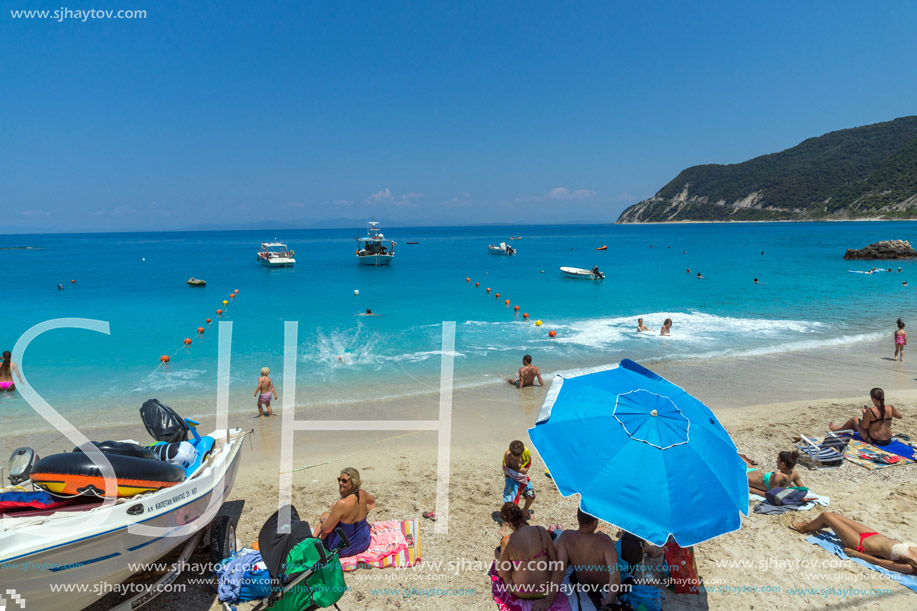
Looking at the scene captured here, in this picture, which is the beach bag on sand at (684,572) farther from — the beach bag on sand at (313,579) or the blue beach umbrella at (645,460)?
the beach bag on sand at (313,579)

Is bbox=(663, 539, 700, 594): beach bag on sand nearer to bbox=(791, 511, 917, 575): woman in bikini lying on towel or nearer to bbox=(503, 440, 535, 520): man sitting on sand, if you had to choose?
bbox=(503, 440, 535, 520): man sitting on sand

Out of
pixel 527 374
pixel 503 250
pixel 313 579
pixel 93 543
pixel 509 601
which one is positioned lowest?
pixel 509 601

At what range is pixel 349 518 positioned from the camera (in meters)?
5.46

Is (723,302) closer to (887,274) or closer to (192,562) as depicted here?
(887,274)

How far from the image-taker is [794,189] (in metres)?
159

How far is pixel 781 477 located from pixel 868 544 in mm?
1317

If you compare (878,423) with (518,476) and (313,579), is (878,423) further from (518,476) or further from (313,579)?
(313,579)

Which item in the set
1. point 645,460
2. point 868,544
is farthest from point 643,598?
point 868,544

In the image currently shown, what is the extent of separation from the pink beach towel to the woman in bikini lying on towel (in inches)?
140

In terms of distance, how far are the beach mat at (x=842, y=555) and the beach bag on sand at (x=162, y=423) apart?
789 cm

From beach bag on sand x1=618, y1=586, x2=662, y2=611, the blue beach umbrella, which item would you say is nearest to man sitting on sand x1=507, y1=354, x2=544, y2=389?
the blue beach umbrella

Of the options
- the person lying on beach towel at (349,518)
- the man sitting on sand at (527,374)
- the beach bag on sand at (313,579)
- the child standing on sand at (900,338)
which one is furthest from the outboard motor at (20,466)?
the child standing on sand at (900,338)

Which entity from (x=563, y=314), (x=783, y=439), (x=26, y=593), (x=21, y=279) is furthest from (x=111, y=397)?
(x=21, y=279)

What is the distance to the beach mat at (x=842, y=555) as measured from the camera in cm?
500
